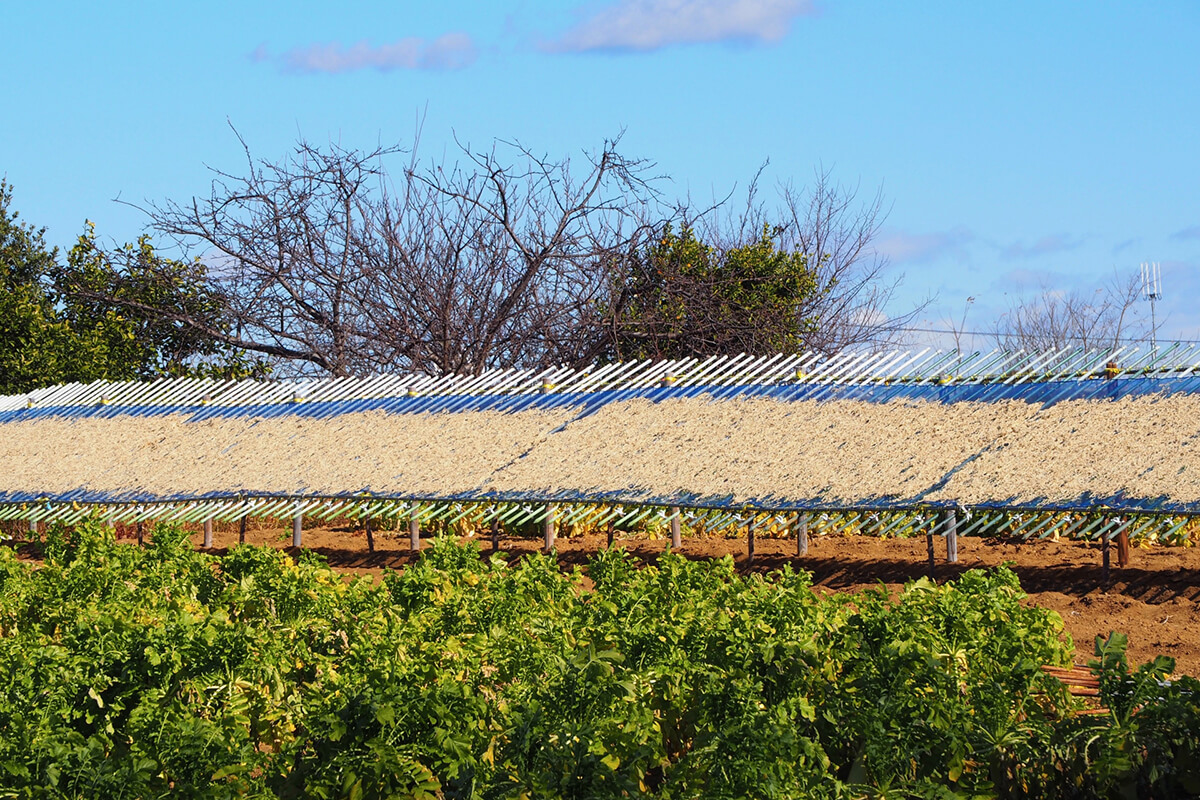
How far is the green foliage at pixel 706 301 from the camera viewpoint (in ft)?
68.7

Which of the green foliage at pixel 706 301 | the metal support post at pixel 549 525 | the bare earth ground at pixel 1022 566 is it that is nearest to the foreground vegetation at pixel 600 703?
the bare earth ground at pixel 1022 566

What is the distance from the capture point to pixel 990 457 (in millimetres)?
10219

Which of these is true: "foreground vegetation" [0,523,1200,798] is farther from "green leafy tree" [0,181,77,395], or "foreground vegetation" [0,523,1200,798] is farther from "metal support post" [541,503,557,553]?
"green leafy tree" [0,181,77,395]

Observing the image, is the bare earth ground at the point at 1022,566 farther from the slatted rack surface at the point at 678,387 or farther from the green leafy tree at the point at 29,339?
the green leafy tree at the point at 29,339

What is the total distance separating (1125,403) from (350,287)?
13.2 meters

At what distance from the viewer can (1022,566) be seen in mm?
10539

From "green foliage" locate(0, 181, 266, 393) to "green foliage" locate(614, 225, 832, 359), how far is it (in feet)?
23.3

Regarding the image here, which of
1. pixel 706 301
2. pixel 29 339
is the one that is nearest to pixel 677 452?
pixel 706 301

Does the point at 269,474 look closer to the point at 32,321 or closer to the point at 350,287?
the point at 350,287

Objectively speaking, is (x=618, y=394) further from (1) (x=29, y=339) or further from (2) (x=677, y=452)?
(1) (x=29, y=339)

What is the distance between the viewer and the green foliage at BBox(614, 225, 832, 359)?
20938 mm

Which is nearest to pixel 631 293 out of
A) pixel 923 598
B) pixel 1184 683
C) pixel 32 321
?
pixel 32 321

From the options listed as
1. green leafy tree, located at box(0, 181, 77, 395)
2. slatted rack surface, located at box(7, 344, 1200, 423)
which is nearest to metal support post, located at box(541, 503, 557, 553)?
slatted rack surface, located at box(7, 344, 1200, 423)

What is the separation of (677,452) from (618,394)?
199cm
